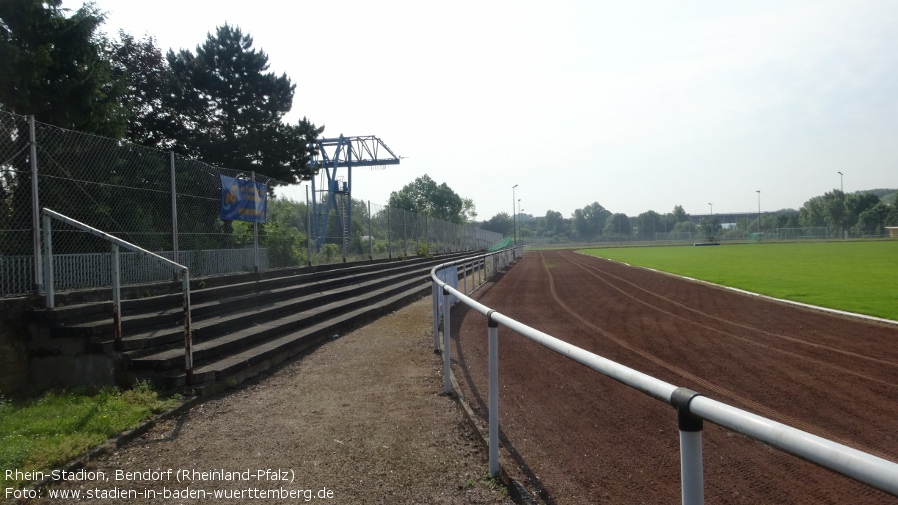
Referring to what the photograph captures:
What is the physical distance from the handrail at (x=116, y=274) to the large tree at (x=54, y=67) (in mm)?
5150

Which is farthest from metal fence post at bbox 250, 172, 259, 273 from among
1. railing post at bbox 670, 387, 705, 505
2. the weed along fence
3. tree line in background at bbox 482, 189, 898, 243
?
tree line in background at bbox 482, 189, 898, 243

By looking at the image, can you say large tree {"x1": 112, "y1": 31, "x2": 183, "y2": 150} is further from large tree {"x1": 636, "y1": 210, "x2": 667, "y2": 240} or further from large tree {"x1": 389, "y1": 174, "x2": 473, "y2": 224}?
large tree {"x1": 636, "y1": 210, "x2": 667, "y2": 240}

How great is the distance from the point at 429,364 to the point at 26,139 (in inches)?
219

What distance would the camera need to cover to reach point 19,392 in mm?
6219

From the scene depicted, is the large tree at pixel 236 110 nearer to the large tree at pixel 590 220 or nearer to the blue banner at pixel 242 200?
the blue banner at pixel 242 200

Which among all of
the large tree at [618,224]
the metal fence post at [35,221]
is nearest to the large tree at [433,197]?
the large tree at [618,224]

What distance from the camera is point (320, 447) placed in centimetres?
465

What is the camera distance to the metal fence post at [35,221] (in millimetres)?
6762

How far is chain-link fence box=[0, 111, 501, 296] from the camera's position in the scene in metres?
6.82

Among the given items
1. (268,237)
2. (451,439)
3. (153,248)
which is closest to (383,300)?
(268,237)

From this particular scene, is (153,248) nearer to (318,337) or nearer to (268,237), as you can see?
(318,337)

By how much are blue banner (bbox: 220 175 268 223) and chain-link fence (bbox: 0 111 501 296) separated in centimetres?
15

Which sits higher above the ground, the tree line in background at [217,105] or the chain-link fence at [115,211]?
the tree line in background at [217,105]

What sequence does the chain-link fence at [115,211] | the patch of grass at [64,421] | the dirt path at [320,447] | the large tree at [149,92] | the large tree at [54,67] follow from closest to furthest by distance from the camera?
1. the dirt path at [320,447]
2. the patch of grass at [64,421]
3. the chain-link fence at [115,211]
4. the large tree at [54,67]
5. the large tree at [149,92]
